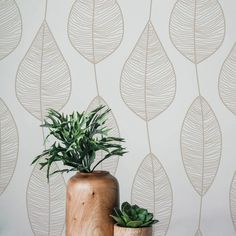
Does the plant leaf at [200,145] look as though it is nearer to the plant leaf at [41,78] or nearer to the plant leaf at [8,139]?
the plant leaf at [41,78]

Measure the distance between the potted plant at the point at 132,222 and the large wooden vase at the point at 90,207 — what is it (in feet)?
0.07

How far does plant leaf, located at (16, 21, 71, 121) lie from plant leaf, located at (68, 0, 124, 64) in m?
0.09

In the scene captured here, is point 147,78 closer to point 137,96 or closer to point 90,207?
point 137,96

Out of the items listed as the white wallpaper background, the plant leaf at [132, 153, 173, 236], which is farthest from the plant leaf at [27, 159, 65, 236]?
the plant leaf at [132, 153, 173, 236]

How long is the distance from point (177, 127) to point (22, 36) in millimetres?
624

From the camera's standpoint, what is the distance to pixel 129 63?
1.46 m

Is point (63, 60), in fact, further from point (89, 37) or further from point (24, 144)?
point (24, 144)

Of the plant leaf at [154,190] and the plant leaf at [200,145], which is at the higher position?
the plant leaf at [200,145]

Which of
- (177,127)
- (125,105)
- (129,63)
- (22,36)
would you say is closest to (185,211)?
(177,127)

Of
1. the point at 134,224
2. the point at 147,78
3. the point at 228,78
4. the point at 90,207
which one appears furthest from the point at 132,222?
the point at 228,78

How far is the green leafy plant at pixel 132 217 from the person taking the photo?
101 centimetres

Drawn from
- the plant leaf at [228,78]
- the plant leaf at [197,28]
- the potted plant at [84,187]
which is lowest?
the potted plant at [84,187]

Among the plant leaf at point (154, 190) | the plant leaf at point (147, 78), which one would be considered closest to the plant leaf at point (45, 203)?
the plant leaf at point (154, 190)

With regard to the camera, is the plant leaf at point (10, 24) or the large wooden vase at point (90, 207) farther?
the plant leaf at point (10, 24)
